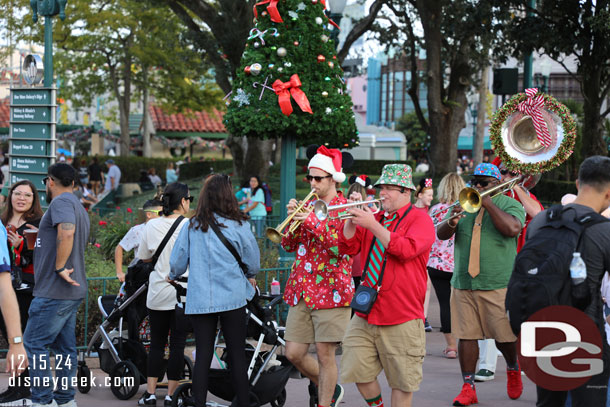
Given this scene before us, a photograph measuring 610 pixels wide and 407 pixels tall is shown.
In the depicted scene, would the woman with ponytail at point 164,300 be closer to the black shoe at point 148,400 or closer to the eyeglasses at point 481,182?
the black shoe at point 148,400

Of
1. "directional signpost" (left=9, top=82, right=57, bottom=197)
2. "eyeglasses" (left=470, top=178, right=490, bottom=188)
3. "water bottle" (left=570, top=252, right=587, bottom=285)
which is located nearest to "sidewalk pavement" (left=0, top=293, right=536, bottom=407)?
"eyeglasses" (left=470, top=178, right=490, bottom=188)

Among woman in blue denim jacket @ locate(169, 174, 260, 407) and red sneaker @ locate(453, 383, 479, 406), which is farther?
red sneaker @ locate(453, 383, 479, 406)

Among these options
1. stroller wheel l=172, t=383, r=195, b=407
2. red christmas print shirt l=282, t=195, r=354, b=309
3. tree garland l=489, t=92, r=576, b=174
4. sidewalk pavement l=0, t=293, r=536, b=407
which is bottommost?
sidewalk pavement l=0, t=293, r=536, b=407

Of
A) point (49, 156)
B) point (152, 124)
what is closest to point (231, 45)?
point (49, 156)

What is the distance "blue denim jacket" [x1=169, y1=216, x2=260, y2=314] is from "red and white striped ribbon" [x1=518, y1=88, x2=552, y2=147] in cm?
241

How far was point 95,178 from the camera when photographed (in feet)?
92.6

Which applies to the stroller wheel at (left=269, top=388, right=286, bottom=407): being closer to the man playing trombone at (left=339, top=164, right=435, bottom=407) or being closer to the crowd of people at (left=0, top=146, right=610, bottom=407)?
the crowd of people at (left=0, top=146, right=610, bottom=407)

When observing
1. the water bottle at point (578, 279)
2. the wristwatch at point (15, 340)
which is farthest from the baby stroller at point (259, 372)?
the water bottle at point (578, 279)

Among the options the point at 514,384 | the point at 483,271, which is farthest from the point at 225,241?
the point at 514,384

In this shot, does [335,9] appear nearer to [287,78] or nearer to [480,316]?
[287,78]

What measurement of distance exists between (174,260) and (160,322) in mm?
948

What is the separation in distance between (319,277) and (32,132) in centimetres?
790

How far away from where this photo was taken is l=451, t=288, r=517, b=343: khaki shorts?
628 cm

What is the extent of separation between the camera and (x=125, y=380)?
6551 mm
